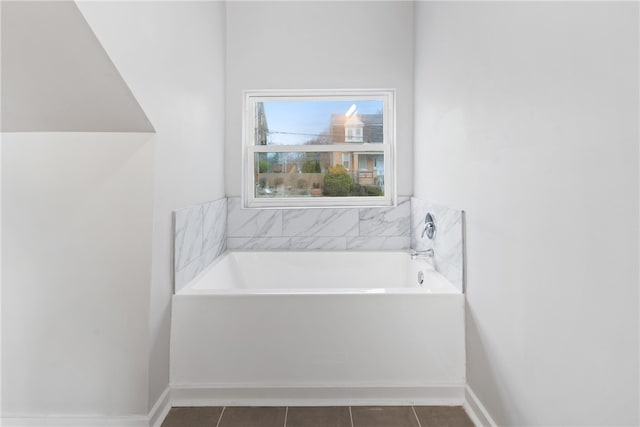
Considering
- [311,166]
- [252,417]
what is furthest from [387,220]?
[252,417]

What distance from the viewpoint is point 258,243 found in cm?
285

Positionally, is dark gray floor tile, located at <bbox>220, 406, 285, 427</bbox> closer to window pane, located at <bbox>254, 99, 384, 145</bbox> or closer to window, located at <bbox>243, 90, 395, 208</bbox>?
window, located at <bbox>243, 90, 395, 208</bbox>

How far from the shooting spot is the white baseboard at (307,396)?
69.4 inches

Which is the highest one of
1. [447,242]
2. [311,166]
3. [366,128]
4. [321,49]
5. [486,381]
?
[321,49]

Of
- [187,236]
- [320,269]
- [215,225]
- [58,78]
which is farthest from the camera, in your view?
[320,269]

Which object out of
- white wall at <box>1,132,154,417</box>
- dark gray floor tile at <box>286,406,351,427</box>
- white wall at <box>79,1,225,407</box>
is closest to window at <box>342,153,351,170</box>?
white wall at <box>79,1,225,407</box>

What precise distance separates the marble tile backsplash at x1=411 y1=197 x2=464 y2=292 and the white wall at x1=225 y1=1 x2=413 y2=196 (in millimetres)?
775

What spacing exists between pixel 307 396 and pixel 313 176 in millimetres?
1706

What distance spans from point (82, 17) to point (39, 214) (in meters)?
0.88

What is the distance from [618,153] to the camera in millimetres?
858

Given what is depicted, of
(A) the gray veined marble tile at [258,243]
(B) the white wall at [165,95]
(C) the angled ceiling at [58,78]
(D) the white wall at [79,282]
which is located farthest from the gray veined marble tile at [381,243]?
(C) the angled ceiling at [58,78]

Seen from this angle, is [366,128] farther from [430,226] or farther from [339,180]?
[430,226]

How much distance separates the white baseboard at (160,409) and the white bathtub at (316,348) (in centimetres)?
4

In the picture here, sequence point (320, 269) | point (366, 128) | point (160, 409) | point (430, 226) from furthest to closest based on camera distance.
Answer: point (366, 128) → point (320, 269) → point (430, 226) → point (160, 409)
